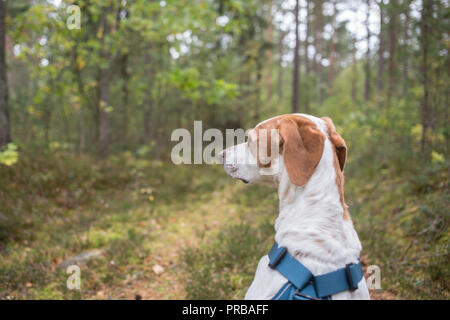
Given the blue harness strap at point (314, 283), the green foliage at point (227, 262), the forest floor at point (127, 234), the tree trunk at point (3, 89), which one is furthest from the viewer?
the tree trunk at point (3, 89)

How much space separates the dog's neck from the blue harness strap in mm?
45

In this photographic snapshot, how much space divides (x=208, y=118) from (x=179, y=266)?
26.1 ft

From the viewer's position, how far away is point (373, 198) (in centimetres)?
666

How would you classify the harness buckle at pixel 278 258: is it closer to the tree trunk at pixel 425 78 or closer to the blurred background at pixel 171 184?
the blurred background at pixel 171 184

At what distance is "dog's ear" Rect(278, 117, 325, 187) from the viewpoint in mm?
1924

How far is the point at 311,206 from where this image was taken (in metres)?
1.94

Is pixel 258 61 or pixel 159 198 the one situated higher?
pixel 258 61

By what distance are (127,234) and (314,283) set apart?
4.64 meters

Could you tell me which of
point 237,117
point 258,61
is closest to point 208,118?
point 237,117

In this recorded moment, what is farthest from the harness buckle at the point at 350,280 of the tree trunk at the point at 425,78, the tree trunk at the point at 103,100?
the tree trunk at the point at 103,100

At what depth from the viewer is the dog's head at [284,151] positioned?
1.94 meters

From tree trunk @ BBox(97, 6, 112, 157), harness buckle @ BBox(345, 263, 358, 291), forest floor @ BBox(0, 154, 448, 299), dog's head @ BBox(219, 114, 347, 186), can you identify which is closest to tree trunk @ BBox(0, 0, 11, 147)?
forest floor @ BBox(0, 154, 448, 299)

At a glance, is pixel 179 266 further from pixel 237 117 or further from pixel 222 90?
pixel 237 117

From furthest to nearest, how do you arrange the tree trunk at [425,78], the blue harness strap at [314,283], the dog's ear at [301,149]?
the tree trunk at [425,78] → the dog's ear at [301,149] → the blue harness strap at [314,283]
